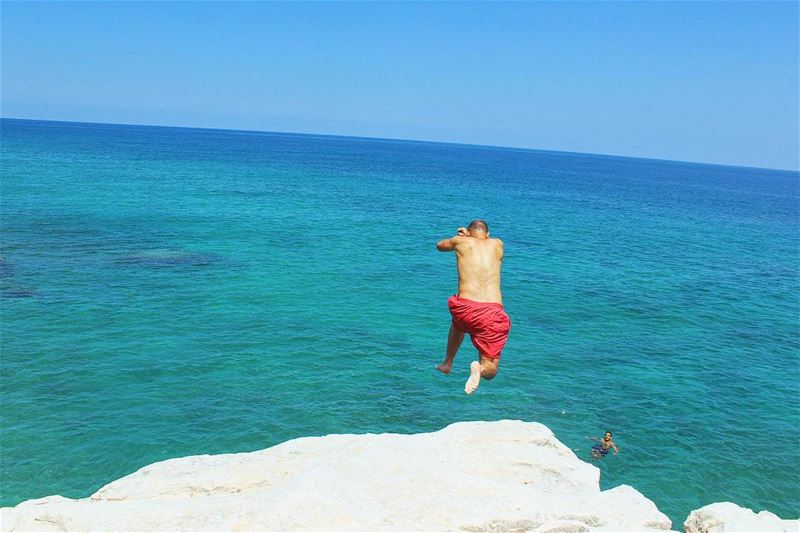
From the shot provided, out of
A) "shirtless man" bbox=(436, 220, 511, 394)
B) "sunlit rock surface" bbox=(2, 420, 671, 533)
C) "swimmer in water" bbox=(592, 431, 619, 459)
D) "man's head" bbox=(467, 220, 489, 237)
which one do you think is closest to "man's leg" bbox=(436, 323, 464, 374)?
"shirtless man" bbox=(436, 220, 511, 394)

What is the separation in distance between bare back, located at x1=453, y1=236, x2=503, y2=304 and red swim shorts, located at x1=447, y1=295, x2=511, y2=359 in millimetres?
172

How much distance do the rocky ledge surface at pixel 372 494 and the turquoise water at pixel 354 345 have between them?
7534mm

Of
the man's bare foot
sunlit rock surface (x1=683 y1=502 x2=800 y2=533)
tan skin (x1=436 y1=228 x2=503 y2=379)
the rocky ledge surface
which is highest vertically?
tan skin (x1=436 y1=228 x2=503 y2=379)

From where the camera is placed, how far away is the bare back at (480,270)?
1022 centimetres

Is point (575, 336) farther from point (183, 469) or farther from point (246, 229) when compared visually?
point (246, 229)

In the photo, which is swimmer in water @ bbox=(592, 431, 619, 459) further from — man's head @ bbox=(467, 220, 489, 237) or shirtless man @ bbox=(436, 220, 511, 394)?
man's head @ bbox=(467, 220, 489, 237)

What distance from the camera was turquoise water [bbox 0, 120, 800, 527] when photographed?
20703 mm

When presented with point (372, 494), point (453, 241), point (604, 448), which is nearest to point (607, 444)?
point (604, 448)

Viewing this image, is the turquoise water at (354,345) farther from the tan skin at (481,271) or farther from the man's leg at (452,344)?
the tan skin at (481,271)

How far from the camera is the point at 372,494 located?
10.4 m

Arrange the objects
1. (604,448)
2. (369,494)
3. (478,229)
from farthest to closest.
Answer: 1. (604,448)
2. (478,229)
3. (369,494)

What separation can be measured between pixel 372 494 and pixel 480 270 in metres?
4.49

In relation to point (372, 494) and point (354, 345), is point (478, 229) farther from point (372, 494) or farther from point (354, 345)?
point (354, 345)

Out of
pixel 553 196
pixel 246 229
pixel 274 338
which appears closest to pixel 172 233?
pixel 246 229
